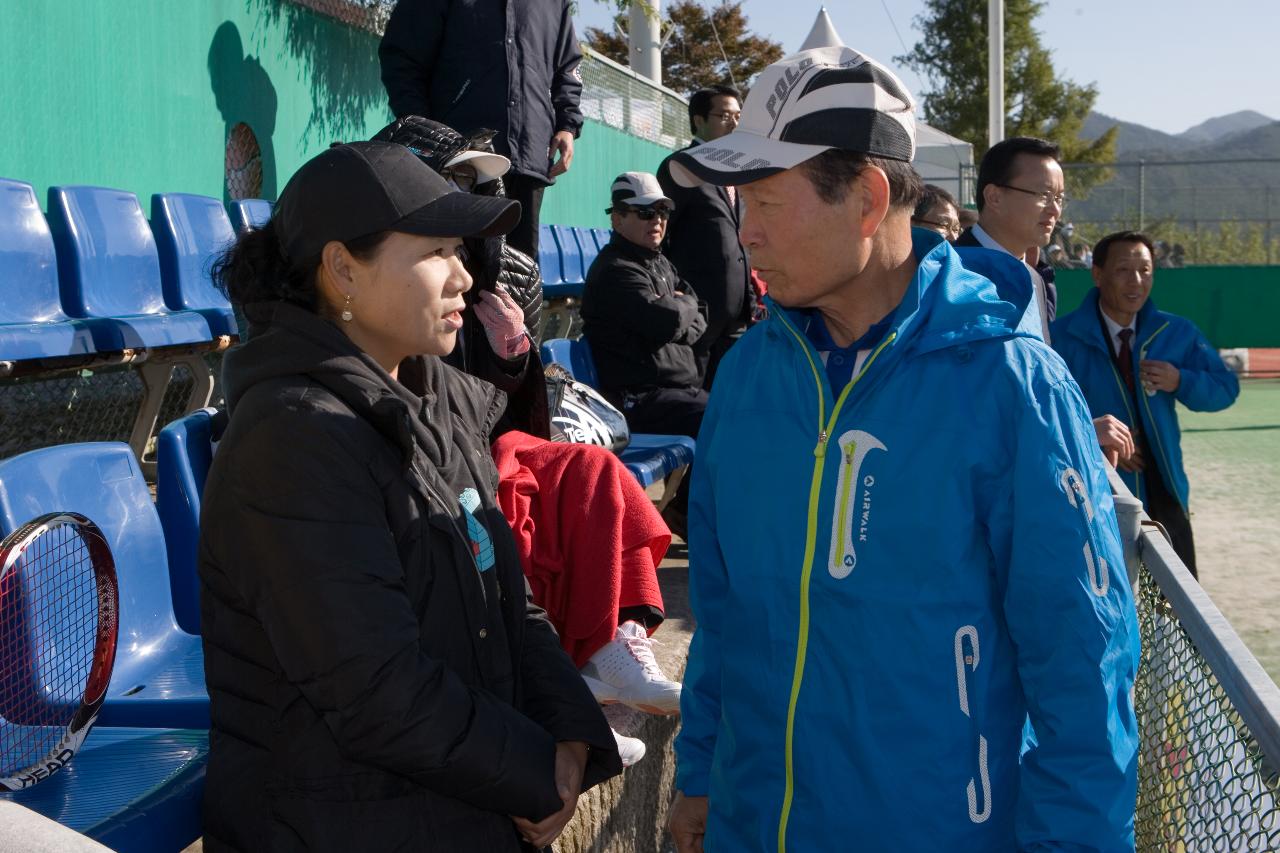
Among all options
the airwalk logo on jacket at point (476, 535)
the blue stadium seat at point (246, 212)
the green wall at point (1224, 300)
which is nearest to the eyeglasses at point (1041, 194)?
the airwalk logo on jacket at point (476, 535)

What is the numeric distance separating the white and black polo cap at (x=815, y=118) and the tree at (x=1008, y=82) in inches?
1816

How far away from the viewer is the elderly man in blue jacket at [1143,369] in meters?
5.18

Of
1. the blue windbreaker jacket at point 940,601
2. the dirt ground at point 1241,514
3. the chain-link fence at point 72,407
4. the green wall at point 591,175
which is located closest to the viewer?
the blue windbreaker jacket at point 940,601

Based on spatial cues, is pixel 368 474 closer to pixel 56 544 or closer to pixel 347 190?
pixel 347 190

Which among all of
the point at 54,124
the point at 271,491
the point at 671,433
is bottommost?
the point at 671,433

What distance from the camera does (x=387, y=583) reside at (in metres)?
1.91

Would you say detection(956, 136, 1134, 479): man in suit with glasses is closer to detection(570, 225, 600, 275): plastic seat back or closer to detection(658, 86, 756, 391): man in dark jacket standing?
detection(658, 86, 756, 391): man in dark jacket standing

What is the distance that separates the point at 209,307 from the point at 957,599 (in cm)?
535

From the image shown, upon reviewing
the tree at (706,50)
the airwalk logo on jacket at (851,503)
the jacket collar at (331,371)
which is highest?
the tree at (706,50)

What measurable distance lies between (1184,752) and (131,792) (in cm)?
205

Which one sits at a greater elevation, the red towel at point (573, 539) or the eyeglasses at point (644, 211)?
the eyeglasses at point (644, 211)

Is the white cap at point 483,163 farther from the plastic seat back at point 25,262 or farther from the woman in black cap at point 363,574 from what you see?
the plastic seat back at point 25,262

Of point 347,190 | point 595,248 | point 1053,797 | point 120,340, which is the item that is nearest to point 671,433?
point 120,340

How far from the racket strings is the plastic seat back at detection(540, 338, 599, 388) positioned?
2767 millimetres
